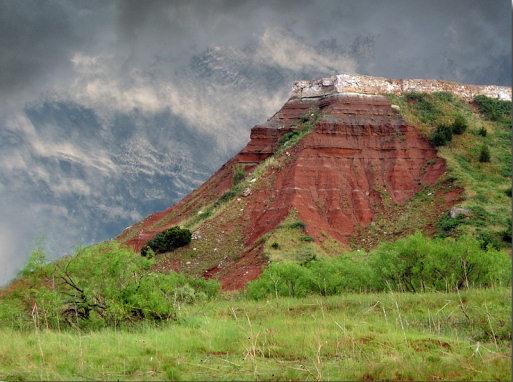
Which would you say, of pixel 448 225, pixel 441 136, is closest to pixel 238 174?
pixel 441 136

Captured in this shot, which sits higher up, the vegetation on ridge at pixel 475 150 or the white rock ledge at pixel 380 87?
the white rock ledge at pixel 380 87

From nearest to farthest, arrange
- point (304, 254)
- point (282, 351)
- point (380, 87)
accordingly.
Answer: point (282, 351), point (304, 254), point (380, 87)

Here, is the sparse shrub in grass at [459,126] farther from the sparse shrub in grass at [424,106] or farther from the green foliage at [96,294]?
the green foliage at [96,294]

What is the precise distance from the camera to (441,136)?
68.2 m

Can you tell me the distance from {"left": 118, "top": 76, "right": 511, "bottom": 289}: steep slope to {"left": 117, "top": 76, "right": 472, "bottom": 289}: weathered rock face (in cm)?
12

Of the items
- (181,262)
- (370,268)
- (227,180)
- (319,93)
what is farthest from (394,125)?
(370,268)

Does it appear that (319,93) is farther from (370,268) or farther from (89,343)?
(89,343)

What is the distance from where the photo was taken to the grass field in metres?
10.7

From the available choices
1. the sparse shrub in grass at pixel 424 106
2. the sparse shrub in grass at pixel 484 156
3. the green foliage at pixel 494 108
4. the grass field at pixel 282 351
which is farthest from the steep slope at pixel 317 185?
the grass field at pixel 282 351

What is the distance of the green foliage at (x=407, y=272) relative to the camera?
26.8 m

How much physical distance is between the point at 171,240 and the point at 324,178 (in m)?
18.5

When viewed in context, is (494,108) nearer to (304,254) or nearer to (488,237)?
(488,237)

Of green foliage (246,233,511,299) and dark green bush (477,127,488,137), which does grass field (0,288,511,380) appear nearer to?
green foliage (246,233,511,299)

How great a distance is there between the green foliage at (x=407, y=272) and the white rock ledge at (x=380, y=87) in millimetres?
48108
